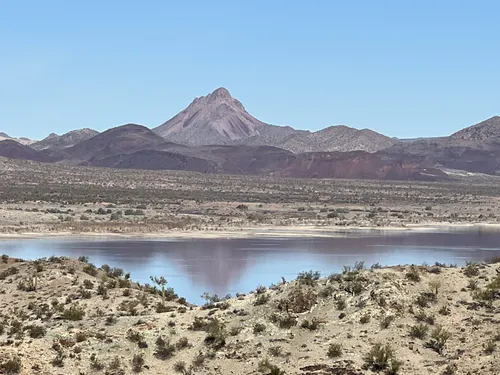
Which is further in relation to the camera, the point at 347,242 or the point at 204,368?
the point at 347,242

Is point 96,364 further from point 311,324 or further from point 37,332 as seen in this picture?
point 311,324

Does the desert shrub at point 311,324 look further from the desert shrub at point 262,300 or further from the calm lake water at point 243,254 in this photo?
the calm lake water at point 243,254

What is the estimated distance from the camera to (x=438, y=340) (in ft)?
54.8

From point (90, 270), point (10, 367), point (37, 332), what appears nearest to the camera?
point (10, 367)

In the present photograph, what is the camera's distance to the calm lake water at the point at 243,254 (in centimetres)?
3841

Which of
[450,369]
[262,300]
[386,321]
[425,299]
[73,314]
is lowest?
[450,369]

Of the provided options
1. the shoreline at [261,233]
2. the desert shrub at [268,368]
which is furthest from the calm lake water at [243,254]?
the desert shrub at [268,368]

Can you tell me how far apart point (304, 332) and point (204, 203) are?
7452 centimetres

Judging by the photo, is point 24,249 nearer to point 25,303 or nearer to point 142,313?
point 25,303

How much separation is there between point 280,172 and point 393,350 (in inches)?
6235

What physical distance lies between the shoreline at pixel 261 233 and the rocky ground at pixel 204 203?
101 cm

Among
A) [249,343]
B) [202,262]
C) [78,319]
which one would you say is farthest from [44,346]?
[202,262]

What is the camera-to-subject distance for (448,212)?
310 feet

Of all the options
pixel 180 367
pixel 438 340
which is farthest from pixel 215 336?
pixel 438 340
